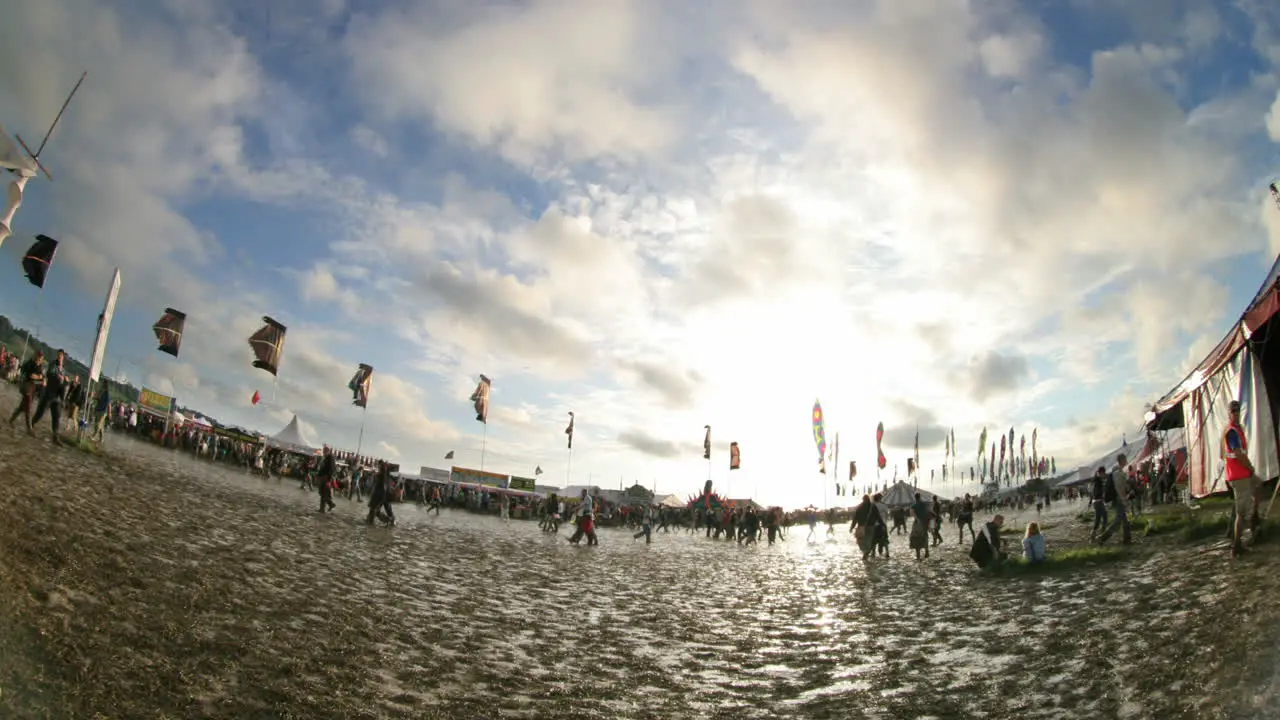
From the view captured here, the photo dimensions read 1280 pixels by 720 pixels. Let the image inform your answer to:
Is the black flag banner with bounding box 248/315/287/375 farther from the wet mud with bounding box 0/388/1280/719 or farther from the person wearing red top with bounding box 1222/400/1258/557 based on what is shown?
the person wearing red top with bounding box 1222/400/1258/557

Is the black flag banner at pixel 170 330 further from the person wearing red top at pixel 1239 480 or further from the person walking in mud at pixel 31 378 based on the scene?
the person wearing red top at pixel 1239 480

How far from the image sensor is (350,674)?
17.2 feet

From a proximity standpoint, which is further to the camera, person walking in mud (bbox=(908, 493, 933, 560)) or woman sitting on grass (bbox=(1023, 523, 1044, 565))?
person walking in mud (bbox=(908, 493, 933, 560))

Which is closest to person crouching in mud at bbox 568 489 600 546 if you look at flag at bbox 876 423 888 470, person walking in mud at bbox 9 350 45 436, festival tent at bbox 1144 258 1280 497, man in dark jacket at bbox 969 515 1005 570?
man in dark jacket at bbox 969 515 1005 570

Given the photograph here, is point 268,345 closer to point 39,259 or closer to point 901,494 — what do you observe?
point 39,259

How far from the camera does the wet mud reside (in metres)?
4.54

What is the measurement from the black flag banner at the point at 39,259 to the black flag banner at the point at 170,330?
Answer: 1449cm

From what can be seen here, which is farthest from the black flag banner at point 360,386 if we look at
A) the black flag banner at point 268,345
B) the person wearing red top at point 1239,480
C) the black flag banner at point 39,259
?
the person wearing red top at point 1239,480

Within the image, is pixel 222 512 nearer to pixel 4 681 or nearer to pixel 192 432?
pixel 4 681

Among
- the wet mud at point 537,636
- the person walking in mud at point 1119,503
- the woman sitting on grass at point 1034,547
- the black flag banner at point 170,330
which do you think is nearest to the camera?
the wet mud at point 537,636

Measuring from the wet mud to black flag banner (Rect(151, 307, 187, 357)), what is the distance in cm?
1782

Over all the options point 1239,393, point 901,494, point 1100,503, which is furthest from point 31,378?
point 901,494

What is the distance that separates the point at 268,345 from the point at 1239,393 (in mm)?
36262

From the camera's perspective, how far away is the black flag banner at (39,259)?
46.4 ft
